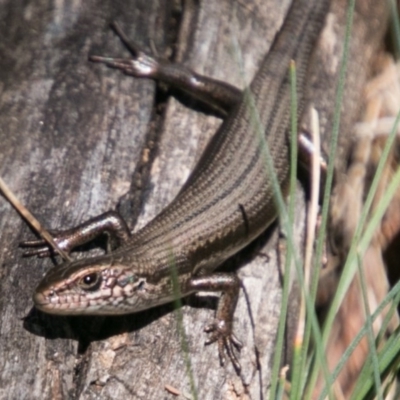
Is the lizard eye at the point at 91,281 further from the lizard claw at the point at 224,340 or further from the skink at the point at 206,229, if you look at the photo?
the lizard claw at the point at 224,340

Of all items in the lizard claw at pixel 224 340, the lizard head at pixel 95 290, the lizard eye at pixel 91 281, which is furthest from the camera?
the lizard claw at pixel 224 340

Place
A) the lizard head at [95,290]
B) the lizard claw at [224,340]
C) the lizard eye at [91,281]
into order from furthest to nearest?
the lizard claw at [224,340]
the lizard eye at [91,281]
the lizard head at [95,290]

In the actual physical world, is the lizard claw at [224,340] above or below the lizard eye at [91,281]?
below

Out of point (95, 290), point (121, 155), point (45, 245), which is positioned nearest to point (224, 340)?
point (95, 290)

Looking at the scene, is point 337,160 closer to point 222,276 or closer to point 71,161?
point 222,276

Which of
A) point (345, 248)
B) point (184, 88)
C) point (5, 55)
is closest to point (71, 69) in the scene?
point (5, 55)

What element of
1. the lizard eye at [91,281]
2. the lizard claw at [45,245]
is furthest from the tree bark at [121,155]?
the lizard eye at [91,281]

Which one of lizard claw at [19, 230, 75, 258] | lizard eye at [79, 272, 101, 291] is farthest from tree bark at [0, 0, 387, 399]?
lizard eye at [79, 272, 101, 291]

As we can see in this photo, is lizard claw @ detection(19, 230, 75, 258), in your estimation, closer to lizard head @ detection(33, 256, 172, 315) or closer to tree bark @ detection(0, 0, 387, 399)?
tree bark @ detection(0, 0, 387, 399)
